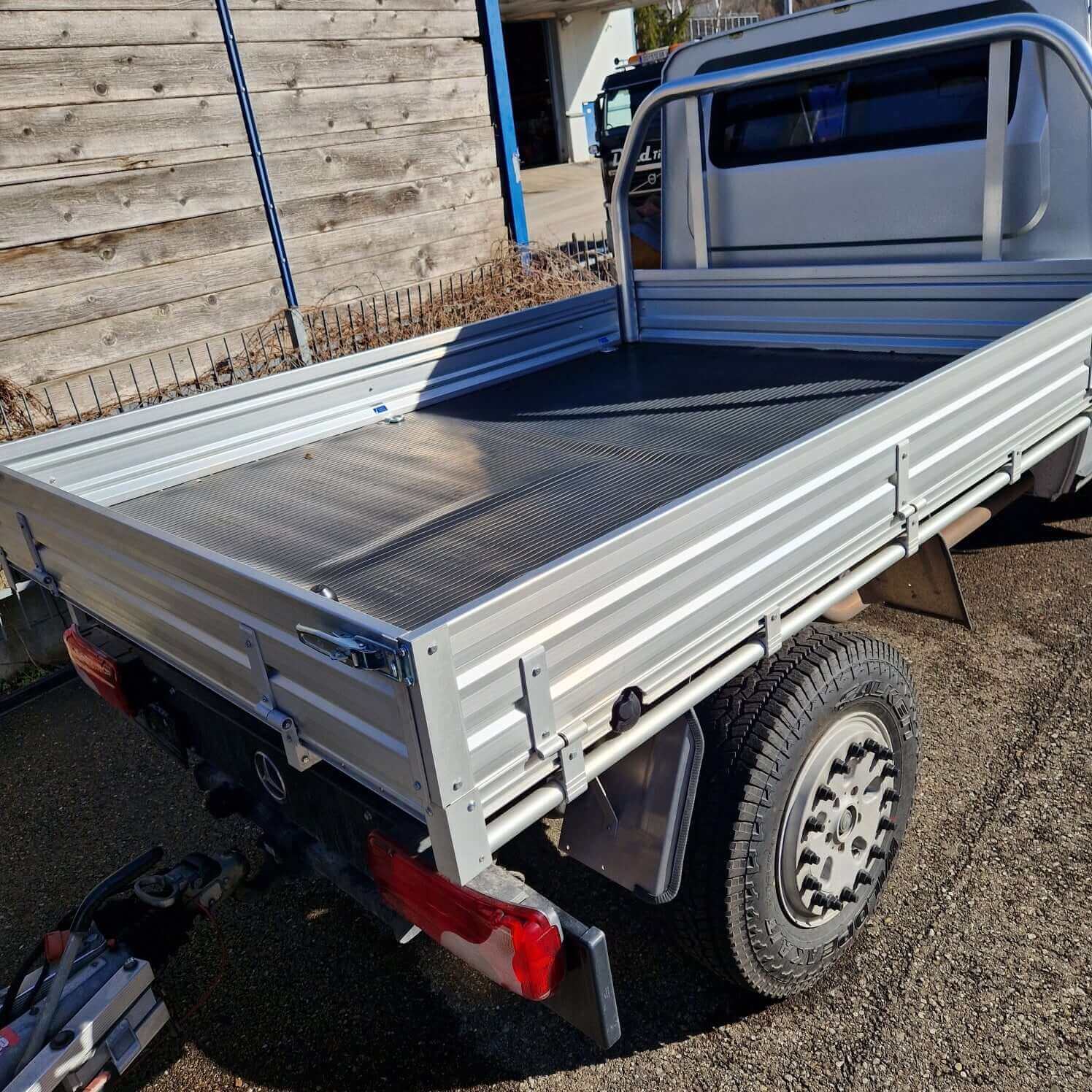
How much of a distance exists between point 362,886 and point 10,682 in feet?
10.7

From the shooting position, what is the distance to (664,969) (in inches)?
108

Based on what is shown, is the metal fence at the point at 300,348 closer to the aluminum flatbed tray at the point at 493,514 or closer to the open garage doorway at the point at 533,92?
the aluminum flatbed tray at the point at 493,514

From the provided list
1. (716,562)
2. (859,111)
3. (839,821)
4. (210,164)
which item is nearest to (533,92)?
(210,164)

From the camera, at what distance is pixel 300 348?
625 centimetres

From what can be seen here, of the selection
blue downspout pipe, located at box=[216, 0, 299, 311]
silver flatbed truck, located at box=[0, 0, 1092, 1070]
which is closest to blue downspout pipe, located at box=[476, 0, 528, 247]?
blue downspout pipe, located at box=[216, 0, 299, 311]

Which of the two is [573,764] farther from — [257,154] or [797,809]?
[257,154]

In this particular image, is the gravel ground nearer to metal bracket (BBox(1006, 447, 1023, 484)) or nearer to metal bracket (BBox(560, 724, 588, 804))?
metal bracket (BBox(560, 724, 588, 804))

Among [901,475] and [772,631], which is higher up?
[901,475]

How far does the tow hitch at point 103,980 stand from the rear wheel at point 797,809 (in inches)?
47.3

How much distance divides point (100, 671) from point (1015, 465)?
275 cm

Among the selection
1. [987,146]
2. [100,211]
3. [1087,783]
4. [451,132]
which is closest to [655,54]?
[451,132]

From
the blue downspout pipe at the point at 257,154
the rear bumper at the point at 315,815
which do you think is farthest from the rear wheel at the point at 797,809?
the blue downspout pipe at the point at 257,154

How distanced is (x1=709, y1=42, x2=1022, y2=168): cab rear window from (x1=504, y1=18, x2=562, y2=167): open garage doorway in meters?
20.8

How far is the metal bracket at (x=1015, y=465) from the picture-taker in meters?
3.05
